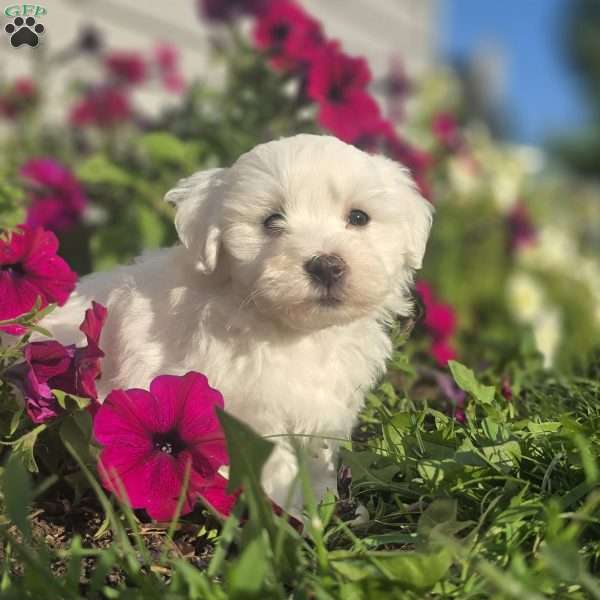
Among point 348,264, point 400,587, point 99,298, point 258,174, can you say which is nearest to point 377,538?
point 400,587

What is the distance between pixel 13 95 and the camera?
5.31 metres

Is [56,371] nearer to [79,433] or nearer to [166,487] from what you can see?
[79,433]

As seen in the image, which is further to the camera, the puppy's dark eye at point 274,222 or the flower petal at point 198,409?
the puppy's dark eye at point 274,222

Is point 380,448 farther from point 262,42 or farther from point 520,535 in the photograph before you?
point 262,42

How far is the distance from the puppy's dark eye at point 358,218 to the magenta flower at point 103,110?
3.96m

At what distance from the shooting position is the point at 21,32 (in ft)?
9.29

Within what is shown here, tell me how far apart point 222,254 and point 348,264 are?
0.41 meters

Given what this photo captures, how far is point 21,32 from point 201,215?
1.19 m

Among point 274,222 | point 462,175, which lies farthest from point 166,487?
point 462,175

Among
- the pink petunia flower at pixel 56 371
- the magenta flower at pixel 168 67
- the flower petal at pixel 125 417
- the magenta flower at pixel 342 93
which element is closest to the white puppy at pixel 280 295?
the pink petunia flower at pixel 56 371

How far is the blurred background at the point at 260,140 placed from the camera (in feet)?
11.8

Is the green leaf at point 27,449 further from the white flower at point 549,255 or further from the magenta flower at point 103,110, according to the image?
the white flower at point 549,255

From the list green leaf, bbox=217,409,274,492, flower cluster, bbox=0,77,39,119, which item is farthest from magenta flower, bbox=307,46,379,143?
flower cluster, bbox=0,77,39,119

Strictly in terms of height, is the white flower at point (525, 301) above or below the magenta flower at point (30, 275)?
below
